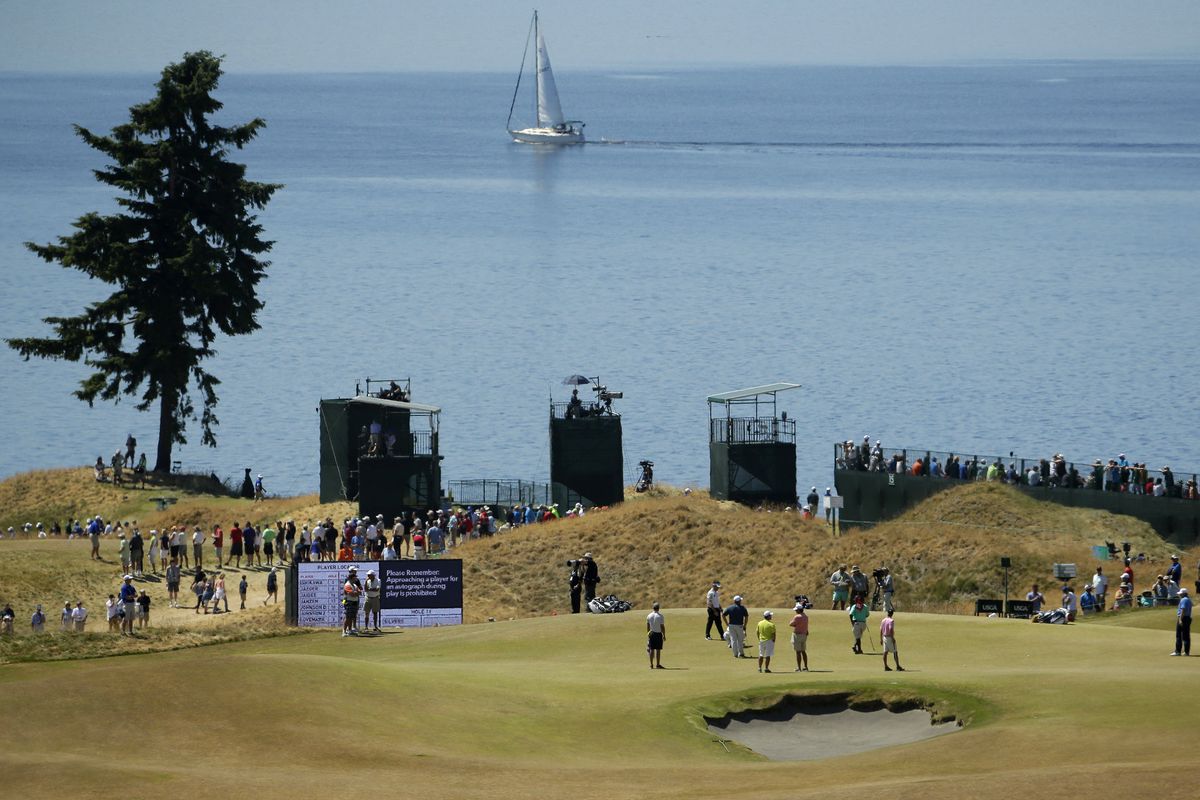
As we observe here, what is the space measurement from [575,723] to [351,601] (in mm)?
14287

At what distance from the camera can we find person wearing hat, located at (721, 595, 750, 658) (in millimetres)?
41188

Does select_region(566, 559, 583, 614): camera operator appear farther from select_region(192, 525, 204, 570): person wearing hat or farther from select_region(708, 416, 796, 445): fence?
select_region(708, 416, 796, 445): fence

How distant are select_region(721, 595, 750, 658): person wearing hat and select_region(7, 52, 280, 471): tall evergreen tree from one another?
140 feet

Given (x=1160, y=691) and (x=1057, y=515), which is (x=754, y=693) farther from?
(x=1057, y=515)

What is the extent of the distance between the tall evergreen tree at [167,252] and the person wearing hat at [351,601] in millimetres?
32874

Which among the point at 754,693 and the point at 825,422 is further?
the point at 825,422

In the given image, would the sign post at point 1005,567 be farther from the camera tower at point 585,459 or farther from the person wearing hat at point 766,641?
Result: the camera tower at point 585,459

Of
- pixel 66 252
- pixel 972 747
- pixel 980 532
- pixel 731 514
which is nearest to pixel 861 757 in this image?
pixel 972 747

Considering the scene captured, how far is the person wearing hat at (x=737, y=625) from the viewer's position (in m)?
41.2

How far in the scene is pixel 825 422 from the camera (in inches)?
4469

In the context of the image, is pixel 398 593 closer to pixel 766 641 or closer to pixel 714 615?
pixel 714 615

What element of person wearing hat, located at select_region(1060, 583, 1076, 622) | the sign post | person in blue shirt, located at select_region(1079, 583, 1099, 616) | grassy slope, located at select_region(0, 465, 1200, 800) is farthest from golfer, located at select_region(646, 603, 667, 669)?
person in blue shirt, located at select_region(1079, 583, 1099, 616)

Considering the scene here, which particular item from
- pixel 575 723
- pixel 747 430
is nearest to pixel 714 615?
pixel 575 723

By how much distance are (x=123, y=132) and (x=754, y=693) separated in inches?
2118
